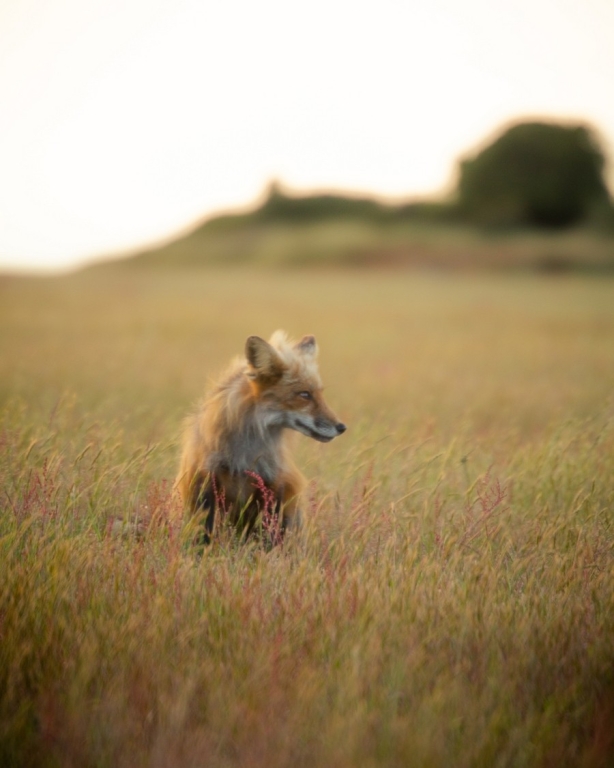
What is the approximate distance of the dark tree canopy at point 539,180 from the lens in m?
60.5

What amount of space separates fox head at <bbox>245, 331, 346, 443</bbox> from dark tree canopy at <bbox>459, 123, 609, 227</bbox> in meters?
59.9

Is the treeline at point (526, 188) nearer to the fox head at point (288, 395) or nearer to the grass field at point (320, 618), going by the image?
the grass field at point (320, 618)

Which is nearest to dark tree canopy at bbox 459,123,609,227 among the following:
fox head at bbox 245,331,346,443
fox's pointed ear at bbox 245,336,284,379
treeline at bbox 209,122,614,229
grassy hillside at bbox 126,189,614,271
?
treeline at bbox 209,122,614,229

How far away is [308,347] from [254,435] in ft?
2.90

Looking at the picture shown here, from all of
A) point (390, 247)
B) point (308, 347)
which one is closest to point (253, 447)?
point (308, 347)

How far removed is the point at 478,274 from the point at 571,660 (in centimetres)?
3924

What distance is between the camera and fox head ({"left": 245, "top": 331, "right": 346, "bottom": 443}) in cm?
433

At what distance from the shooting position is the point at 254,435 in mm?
4363

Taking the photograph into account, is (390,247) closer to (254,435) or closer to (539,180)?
(539,180)

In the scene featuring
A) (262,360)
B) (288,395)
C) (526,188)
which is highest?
(526,188)

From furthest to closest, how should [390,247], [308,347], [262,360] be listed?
[390,247]
[308,347]
[262,360]

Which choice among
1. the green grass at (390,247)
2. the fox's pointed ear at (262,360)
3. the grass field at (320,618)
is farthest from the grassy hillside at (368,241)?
the fox's pointed ear at (262,360)

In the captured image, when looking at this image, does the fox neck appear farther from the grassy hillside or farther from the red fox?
the grassy hillside

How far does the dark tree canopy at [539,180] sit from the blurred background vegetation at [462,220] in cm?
10
